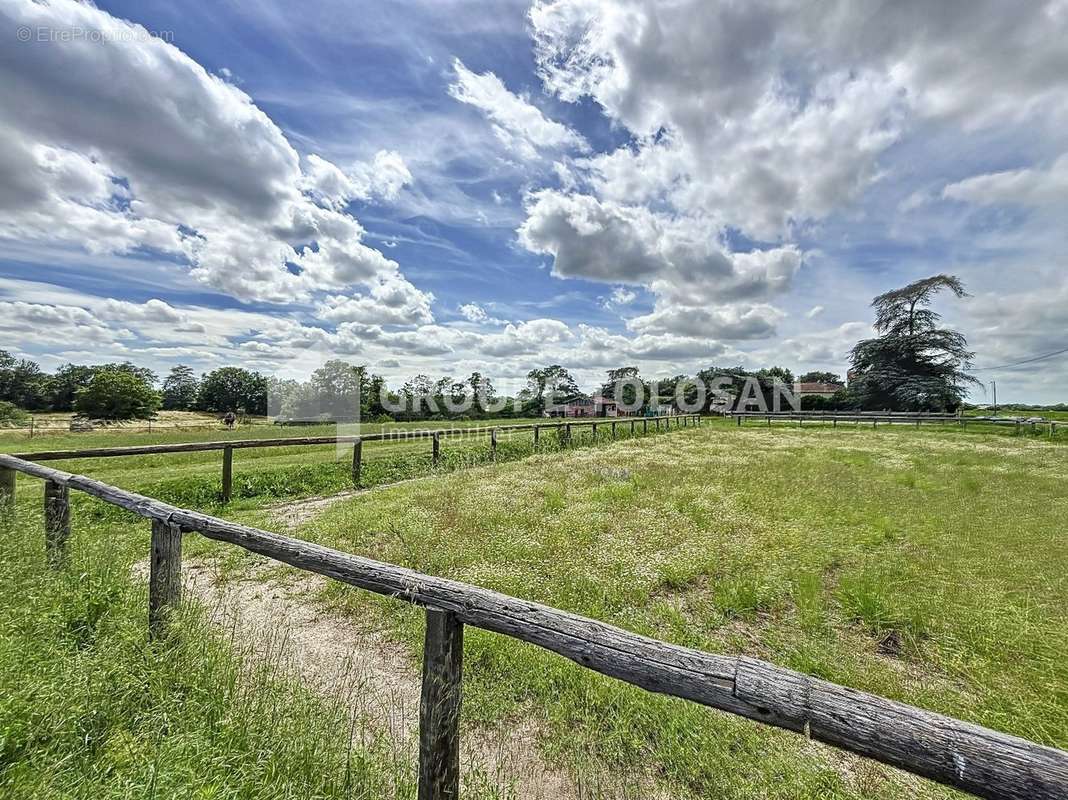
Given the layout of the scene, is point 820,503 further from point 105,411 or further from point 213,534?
point 105,411

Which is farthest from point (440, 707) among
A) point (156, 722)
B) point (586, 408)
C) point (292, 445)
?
point (586, 408)

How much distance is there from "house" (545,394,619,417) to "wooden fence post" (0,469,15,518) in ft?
308

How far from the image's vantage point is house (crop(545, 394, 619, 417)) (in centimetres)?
10344

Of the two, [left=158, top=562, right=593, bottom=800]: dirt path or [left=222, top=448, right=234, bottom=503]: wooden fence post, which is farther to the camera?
[left=222, top=448, right=234, bottom=503]: wooden fence post

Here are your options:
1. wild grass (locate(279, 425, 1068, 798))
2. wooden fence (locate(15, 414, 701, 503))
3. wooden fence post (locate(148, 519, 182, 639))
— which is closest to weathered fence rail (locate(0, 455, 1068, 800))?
wooden fence post (locate(148, 519, 182, 639))

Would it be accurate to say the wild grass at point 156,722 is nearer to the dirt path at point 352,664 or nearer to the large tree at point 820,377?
the dirt path at point 352,664

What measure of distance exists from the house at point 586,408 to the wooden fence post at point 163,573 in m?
96.1

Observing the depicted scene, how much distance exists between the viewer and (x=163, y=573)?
3805 mm

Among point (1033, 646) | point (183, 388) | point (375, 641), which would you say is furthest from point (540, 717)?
point (183, 388)

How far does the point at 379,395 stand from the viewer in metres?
83.9

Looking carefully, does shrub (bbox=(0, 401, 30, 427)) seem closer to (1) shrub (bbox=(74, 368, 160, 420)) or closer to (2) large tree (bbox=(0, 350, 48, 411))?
(1) shrub (bbox=(74, 368, 160, 420))

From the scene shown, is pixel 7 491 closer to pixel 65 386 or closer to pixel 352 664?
pixel 352 664

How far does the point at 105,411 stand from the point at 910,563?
3388 inches

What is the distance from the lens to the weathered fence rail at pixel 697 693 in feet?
4.56
